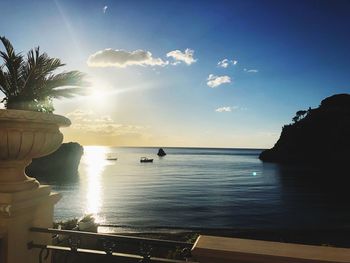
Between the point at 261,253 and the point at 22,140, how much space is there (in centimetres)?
258

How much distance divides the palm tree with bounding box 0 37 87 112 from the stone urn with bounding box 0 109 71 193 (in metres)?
0.75

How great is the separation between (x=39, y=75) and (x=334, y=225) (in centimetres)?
3916

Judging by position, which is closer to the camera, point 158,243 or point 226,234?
point 158,243

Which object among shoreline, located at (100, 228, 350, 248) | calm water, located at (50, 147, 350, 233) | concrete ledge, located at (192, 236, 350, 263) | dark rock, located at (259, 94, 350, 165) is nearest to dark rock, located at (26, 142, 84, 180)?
calm water, located at (50, 147, 350, 233)

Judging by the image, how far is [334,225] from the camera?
36.5 m

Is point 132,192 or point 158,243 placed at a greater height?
point 158,243

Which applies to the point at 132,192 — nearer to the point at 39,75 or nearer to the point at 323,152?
the point at 39,75

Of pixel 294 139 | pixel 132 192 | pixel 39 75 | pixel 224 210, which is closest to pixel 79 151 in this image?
pixel 132 192

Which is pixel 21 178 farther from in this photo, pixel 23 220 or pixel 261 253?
pixel 261 253

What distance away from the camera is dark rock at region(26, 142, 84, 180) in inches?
4099

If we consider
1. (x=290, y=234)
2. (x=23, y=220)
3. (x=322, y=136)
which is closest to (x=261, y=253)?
(x=23, y=220)

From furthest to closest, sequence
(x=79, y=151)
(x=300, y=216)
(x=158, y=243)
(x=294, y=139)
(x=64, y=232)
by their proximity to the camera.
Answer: (x=294, y=139) < (x=79, y=151) < (x=300, y=216) < (x=64, y=232) < (x=158, y=243)

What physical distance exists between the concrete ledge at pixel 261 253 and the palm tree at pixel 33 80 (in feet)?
9.66

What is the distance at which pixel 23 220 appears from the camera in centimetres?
377
